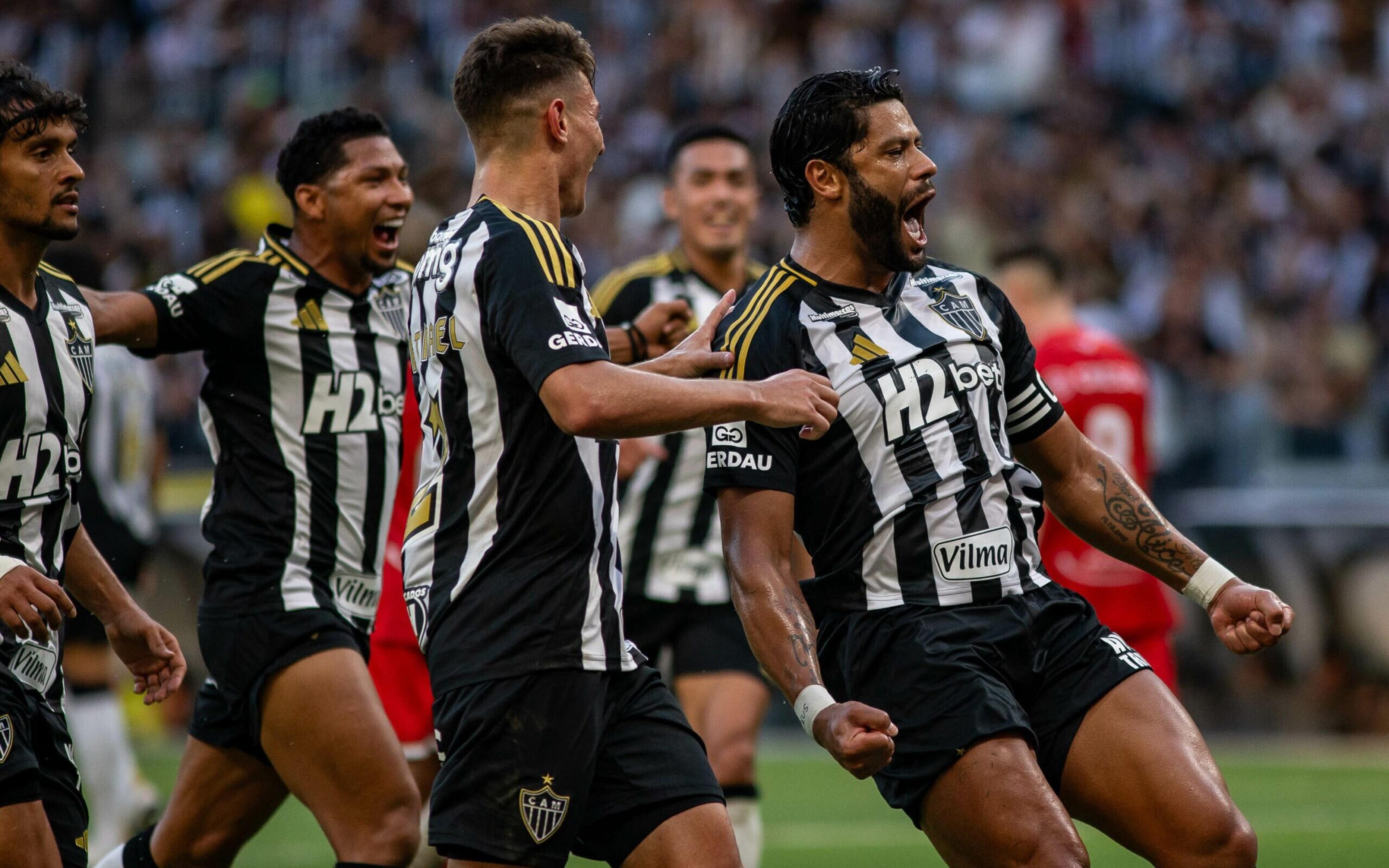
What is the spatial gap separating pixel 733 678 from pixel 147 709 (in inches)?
336

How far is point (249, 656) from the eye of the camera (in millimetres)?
5477

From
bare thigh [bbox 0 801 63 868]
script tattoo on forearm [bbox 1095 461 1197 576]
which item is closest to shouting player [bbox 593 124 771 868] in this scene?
script tattoo on forearm [bbox 1095 461 1197 576]

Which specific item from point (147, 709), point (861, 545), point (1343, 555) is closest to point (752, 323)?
point (861, 545)

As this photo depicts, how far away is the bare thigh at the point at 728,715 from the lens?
671 centimetres

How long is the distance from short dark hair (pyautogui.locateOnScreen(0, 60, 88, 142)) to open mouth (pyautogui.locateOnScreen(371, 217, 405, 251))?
1239 millimetres

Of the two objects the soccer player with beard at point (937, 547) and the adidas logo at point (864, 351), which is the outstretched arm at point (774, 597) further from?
the adidas logo at point (864, 351)

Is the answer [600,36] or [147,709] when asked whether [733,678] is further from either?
[600,36]

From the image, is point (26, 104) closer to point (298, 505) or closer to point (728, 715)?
point (298, 505)

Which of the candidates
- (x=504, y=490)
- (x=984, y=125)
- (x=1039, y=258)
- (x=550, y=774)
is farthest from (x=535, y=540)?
(x=984, y=125)

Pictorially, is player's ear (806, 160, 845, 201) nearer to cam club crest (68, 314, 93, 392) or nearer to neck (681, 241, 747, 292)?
cam club crest (68, 314, 93, 392)

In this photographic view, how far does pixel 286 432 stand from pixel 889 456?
212 cm

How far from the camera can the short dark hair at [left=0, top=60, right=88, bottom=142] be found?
4.79m

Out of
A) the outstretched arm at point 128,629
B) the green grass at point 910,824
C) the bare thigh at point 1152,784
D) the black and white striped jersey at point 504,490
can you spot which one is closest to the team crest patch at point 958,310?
the bare thigh at point 1152,784

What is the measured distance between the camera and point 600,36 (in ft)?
65.4
